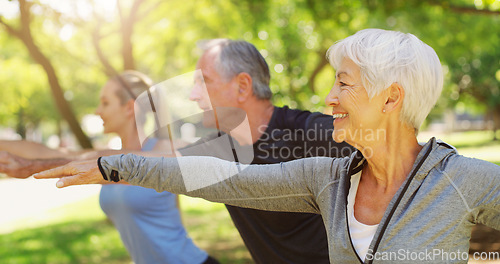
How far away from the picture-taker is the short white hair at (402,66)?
67.8 inches

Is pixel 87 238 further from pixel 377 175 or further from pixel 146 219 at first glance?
pixel 377 175

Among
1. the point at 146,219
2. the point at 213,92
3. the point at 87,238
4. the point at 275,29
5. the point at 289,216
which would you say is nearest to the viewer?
the point at 289,216

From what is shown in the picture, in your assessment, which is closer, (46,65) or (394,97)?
(394,97)

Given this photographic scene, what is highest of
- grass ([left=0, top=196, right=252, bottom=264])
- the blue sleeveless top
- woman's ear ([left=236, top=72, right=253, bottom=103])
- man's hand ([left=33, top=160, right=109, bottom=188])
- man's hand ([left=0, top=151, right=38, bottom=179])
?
woman's ear ([left=236, top=72, right=253, bottom=103])

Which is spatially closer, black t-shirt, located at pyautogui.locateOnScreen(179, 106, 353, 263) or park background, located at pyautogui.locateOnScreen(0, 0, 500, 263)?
black t-shirt, located at pyautogui.locateOnScreen(179, 106, 353, 263)

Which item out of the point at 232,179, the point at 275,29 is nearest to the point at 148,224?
the point at 232,179

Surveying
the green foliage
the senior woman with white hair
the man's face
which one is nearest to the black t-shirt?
the man's face

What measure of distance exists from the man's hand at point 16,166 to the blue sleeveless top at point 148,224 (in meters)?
0.80

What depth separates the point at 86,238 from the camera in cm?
909

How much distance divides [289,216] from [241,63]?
1.06m

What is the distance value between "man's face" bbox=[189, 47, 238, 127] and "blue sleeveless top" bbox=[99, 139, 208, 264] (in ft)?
1.65

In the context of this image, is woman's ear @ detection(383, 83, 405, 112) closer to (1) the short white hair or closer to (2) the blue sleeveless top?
(1) the short white hair

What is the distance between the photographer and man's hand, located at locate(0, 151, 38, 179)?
2.42 metres

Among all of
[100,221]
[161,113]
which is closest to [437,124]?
[100,221]
